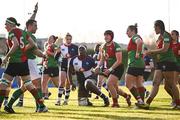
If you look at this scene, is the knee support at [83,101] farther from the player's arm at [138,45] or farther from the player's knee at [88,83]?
the player's arm at [138,45]

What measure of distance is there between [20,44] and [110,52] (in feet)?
10.9

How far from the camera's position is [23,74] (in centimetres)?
1107

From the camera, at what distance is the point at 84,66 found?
14516mm

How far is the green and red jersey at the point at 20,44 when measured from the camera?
10923 mm

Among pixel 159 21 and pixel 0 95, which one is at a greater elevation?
pixel 159 21

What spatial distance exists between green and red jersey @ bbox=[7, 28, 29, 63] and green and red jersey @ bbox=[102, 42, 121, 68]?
308cm

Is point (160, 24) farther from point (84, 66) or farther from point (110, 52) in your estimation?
point (84, 66)

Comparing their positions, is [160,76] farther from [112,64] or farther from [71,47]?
[71,47]

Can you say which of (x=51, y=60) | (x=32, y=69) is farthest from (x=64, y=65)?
(x=32, y=69)

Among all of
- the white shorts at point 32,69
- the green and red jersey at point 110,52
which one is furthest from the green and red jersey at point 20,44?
the green and red jersey at point 110,52

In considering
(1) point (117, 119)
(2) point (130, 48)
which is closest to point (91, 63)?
(2) point (130, 48)

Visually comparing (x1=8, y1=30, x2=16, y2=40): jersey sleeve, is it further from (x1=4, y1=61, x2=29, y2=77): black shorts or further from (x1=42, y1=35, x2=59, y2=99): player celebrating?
(x1=42, y1=35, x2=59, y2=99): player celebrating

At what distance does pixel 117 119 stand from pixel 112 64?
4.13m

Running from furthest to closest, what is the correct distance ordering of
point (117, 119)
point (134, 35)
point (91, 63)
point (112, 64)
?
point (91, 63) < point (112, 64) < point (134, 35) < point (117, 119)
